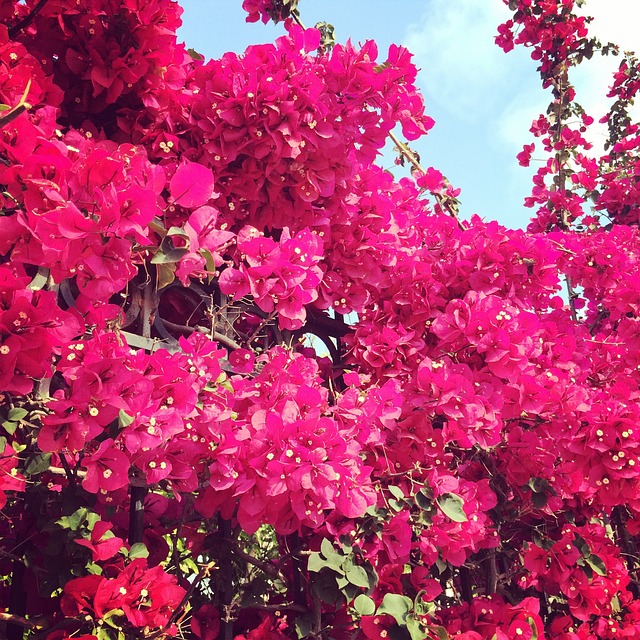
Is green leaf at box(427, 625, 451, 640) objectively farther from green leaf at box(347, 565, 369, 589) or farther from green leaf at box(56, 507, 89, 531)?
green leaf at box(56, 507, 89, 531)

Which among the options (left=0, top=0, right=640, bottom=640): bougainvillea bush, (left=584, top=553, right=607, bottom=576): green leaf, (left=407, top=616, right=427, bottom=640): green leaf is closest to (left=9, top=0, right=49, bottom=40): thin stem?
(left=0, top=0, right=640, bottom=640): bougainvillea bush

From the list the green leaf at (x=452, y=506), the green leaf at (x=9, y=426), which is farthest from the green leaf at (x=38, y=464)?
the green leaf at (x=452, y=506)

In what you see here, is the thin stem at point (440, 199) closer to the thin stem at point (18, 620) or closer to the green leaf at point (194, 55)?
the green leaf at point (194, 55)

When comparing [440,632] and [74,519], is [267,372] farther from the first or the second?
[440,632]

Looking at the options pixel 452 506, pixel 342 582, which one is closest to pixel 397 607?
pixel 342 582

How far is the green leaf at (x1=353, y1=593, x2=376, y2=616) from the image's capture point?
1.67 m

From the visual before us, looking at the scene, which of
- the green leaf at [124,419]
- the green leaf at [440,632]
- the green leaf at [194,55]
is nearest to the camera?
the green leaf at [124,419]

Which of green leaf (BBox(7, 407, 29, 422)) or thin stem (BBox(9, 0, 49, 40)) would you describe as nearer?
green leaf (BBox(7, 407, 29, 422))

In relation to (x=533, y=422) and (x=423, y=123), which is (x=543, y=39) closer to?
(x=423, y=123)

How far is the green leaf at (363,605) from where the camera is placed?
1.67m

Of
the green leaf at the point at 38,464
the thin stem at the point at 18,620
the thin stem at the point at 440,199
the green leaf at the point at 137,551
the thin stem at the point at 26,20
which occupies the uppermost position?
the thin stem at the point at 440,199

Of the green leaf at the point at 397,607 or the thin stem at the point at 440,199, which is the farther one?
the thin stem at the point at 440,199

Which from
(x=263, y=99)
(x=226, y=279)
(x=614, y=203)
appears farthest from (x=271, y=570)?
Answer: (x=614, y=203)

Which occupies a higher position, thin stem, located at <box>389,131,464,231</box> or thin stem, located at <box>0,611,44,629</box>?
thin stem, located at <box>389,131,464,231</box>
